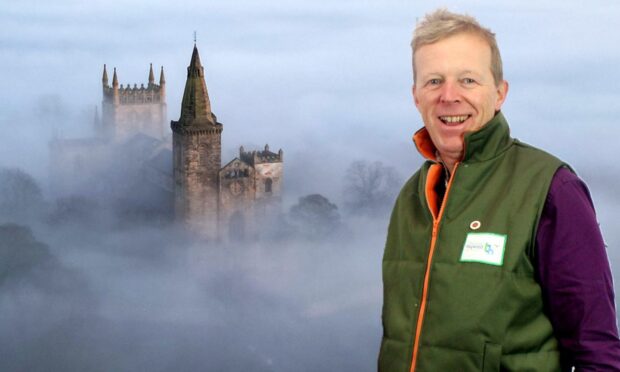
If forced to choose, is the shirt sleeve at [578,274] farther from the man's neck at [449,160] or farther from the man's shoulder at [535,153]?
the man's neck at [449,160]

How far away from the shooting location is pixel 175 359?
81.9 meters

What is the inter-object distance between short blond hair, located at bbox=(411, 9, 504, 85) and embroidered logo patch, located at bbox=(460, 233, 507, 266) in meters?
0.63

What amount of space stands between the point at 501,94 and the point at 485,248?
2.15 feet

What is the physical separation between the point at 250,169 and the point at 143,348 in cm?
1839

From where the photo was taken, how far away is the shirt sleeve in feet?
11.4

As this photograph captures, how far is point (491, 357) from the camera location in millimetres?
3623

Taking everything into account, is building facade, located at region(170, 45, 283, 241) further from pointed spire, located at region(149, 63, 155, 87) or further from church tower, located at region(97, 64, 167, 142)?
pointed spire, located at region(149, 63, 155, 87)

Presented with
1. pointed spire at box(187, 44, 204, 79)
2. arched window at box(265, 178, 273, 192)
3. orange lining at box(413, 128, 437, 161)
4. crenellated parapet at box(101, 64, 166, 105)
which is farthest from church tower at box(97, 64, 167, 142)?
orange lining at box(413, 128, 437, 161)

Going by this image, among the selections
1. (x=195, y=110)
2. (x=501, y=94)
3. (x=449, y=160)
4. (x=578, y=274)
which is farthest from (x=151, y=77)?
(x=578, y=274)

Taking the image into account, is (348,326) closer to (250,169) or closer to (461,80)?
(250,169)

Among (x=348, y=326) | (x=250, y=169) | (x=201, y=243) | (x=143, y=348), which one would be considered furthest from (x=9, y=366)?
(x=348, y=326)

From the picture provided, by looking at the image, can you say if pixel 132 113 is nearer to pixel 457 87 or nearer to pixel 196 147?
pixel 196 147

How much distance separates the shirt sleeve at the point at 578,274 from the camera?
Answer: 3.47m

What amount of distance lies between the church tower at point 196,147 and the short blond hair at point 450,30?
7225 centimetres
